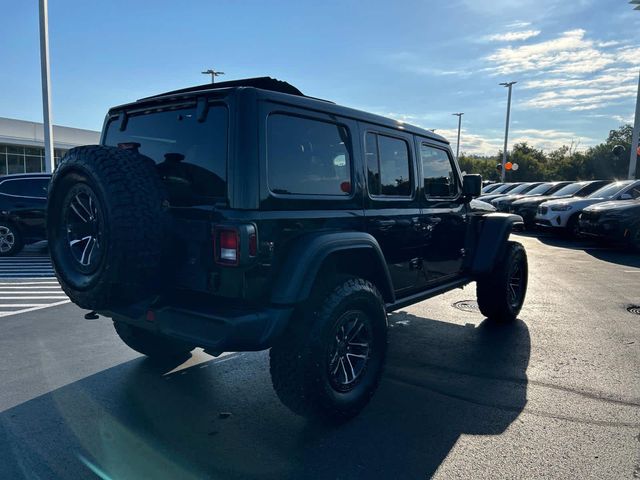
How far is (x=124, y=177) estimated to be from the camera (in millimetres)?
2713

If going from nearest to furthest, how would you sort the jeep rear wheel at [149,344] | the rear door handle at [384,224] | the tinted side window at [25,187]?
1. the rear door handle at [384,224]
2. the jeep rear wheel at [149,344]
3. the tinted side window at [25,187]

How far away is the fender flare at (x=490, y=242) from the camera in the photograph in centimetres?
491

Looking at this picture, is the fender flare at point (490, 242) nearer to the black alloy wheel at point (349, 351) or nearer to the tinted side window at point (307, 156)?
the black alloy wheel at point (349, 351)

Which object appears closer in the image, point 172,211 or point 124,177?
point 124,177

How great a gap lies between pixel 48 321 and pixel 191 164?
3.68 meters

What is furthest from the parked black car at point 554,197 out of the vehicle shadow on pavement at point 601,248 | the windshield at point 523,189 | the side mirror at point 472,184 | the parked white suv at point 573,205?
the side mirror at point 472,184

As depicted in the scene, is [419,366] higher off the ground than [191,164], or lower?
lower

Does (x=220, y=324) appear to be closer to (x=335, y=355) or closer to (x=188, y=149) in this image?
(x=335, y=355)

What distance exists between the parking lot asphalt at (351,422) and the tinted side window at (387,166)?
156 centimetres

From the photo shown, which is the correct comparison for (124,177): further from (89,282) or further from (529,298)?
(529,298)

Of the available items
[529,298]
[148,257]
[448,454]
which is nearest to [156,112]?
[148,257]

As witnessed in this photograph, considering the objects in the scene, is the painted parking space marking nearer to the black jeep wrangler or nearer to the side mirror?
the black jeep wrangler

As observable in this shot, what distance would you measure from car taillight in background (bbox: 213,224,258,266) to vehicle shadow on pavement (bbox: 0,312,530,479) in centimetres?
116

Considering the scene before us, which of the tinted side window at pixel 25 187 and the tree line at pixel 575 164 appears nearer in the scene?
the tinted side window at pixel 25 187
